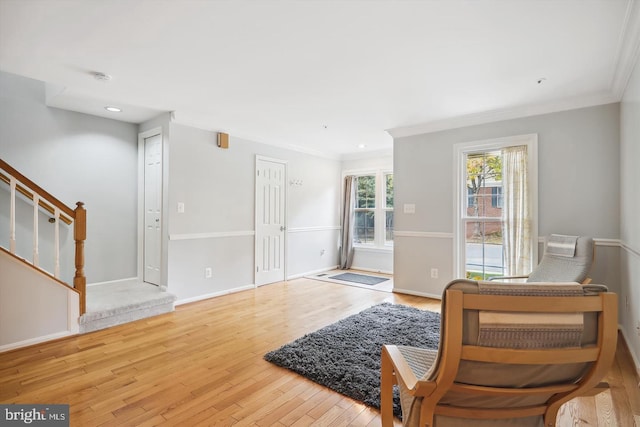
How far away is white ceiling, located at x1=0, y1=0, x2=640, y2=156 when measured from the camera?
6.24 feet

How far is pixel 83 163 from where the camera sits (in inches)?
156

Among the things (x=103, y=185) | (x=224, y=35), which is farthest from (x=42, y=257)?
(x=224, y=35)

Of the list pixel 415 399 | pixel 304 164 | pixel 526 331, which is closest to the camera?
pixel 526 331

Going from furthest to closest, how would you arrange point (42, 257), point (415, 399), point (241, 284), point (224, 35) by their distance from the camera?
1. point (241, 284)
2. point (42, 257)
3. point (224, 35)
4. point (415, 399)

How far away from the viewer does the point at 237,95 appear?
129 inches

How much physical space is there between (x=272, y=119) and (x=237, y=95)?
856mm

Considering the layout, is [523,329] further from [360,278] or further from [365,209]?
[365,209]

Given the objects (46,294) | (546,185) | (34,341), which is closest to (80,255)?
(46,294)

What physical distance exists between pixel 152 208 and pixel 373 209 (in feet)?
13.1

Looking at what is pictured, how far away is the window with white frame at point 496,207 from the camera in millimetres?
3623

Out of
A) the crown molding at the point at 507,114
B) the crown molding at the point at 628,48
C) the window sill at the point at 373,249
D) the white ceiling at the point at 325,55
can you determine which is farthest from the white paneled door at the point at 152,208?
the crown molding at the point at 628,48

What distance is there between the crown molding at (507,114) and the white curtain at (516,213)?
0.40 meters

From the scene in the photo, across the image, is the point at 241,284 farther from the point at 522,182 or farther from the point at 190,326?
the point at 522,182

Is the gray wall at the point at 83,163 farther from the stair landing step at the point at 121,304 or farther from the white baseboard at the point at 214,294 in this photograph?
the white baseboard at the point at 214,294
